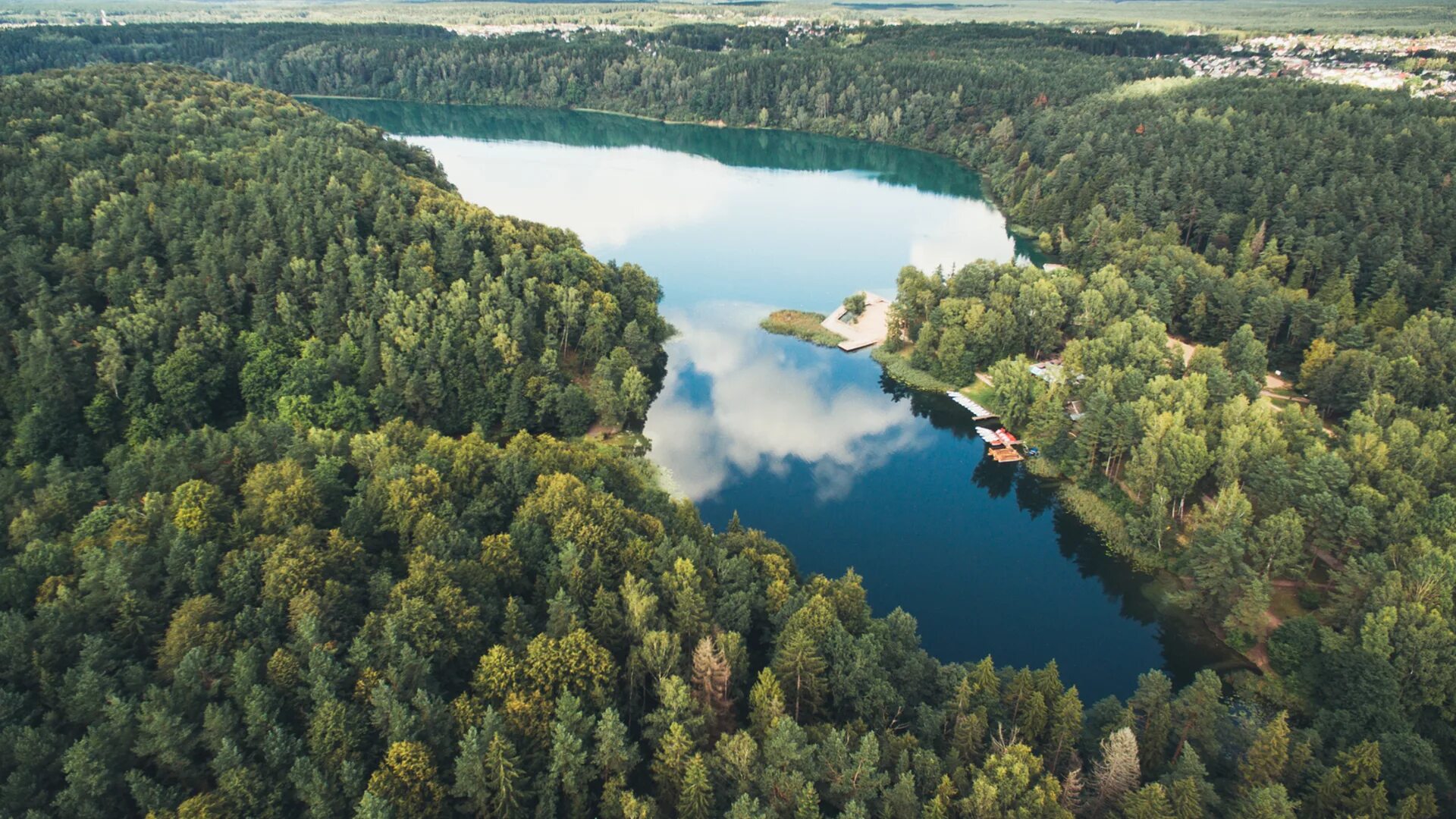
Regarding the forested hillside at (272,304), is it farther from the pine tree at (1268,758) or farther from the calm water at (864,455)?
the pine tree at (1268,758)

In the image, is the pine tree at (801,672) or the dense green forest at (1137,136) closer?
the pine tree at (801,672)

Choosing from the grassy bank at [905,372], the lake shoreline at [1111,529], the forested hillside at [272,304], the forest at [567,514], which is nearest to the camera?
the forest at [567,514]

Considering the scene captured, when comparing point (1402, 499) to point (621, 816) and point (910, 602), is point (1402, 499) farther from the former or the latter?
point (621, 816)

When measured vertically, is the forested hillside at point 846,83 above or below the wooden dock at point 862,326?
above

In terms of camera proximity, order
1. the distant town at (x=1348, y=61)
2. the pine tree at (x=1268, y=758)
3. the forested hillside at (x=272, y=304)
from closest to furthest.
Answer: the pine tree at (x=1268, y=758) → the forested hillside at (x=272, y=304) → the distant town at (x=1348, y=61)

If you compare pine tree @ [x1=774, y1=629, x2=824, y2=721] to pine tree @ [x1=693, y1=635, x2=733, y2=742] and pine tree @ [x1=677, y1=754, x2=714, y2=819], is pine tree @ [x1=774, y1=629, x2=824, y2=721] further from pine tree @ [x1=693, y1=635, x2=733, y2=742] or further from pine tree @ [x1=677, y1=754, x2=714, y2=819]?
pine tree @ [x1=677, y1=754, x2=714, y2=819]

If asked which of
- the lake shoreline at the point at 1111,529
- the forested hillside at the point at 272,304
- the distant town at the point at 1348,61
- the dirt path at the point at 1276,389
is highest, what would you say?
the distant town at the point at 1348,61

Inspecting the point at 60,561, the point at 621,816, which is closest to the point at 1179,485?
the point at 621,816

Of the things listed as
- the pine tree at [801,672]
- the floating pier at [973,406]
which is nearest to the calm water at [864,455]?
the floating pier at [973,406]
